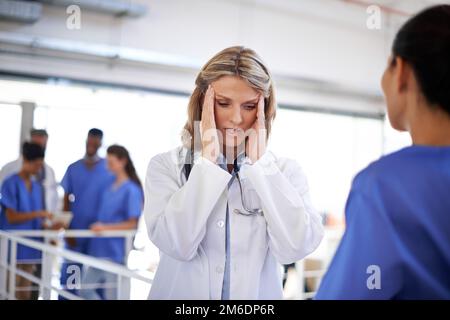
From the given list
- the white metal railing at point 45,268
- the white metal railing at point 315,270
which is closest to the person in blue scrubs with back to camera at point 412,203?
the white metal railing at point 45,268

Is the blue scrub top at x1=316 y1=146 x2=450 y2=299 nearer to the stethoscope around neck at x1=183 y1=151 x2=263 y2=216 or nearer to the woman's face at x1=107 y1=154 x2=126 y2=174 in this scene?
the stethoscope around neck at x1=183 y1=151 x2=263 y2=216

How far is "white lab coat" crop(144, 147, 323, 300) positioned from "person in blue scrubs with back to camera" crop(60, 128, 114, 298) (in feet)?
0.91

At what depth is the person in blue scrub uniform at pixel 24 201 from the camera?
1.15 metres

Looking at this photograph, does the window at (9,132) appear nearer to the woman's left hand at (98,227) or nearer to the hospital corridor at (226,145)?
the hospital corridor at (226,145)

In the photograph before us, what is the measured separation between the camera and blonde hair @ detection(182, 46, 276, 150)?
865 millimetres

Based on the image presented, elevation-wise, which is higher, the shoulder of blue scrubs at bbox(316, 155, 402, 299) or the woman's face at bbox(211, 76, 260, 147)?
the woman's face at bbox(211, 76, 260, 147)

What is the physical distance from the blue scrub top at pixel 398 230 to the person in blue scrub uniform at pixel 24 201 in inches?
32.6

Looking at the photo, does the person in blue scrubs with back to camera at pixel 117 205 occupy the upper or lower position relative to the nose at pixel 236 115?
lower

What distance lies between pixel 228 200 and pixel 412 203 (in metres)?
0.38

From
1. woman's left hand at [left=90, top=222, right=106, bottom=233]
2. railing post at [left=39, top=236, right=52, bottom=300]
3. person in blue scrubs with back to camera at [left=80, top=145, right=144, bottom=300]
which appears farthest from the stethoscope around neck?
woman's left hand at [left=90, top=222, right=106, bottom=233]

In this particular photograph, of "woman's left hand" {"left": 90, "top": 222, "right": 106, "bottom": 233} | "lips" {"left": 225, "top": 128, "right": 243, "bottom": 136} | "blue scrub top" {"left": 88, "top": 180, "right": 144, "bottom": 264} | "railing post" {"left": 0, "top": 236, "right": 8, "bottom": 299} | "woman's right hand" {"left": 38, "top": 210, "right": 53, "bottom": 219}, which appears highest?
"lips" {"left": 225, "top": 128, "right": 243, "bottom": 136}

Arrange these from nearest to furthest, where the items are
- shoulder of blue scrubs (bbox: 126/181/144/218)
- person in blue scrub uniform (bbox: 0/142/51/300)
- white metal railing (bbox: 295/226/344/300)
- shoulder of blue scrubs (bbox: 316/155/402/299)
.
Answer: shoulder of blue scrubs (bbox: 316/155/402/299)
person in blue scrub uniform (bbox: 0/142/51/300)
shoulder of blue scrubs (bbox: 126/181/144/218)
white metal railing (bbox: 295/226/344/300)
